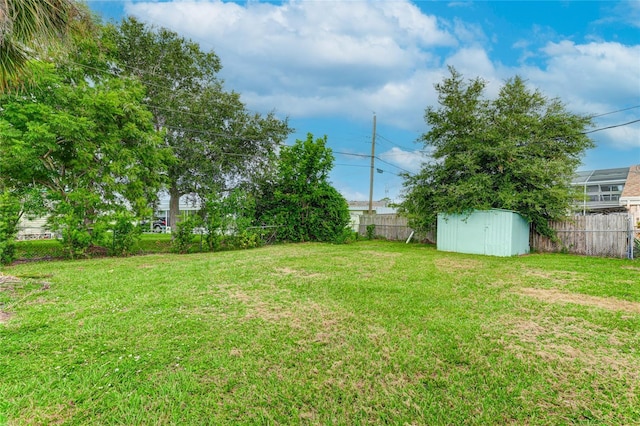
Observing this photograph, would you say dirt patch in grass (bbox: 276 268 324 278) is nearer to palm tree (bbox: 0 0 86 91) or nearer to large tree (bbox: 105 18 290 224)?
palm tree (bbox: 0 0 86 91)

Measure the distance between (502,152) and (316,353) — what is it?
10849mm

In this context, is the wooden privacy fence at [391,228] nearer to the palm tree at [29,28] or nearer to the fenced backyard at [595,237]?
the fenced backyard at [595,237]

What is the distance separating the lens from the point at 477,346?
118 inches

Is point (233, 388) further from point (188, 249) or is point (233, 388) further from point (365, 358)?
point (188, 249)

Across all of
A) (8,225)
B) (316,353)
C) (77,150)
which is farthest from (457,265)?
(8,225)

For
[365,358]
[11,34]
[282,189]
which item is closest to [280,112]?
[282,189]

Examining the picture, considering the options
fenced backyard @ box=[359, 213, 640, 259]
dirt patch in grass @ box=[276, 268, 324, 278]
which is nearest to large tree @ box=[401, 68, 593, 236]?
fenced backyard @ box=[359, 213, 640, 259]

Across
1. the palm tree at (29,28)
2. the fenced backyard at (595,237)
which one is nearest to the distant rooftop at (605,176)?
the fenced backyard at (595,237)

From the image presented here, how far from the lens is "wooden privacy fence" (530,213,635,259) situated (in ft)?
31.6

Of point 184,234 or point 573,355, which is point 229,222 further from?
point 573,355

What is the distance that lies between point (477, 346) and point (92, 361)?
3.62m

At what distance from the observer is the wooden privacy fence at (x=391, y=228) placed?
616 inches

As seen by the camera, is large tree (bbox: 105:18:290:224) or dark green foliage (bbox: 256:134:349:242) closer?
dark green foliage (bbox: 256:134:349:242)

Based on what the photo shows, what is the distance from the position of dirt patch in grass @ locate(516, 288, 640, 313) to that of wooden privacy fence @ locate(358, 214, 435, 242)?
9.45 meters
